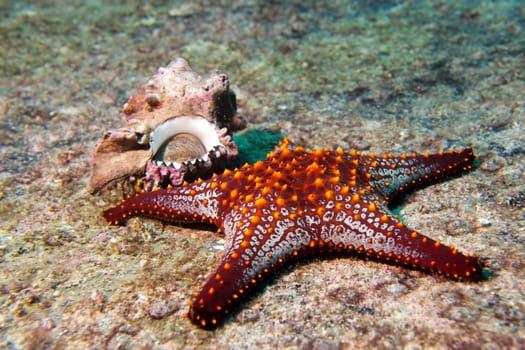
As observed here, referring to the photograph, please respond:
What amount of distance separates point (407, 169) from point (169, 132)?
2833mm

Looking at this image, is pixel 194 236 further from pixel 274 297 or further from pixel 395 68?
pixel 395 68

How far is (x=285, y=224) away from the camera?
339cm

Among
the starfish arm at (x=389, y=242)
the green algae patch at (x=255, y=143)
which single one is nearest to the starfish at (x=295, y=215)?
the starfish arm at (x=389, y=242)

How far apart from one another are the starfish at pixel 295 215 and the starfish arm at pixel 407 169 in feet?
0.04

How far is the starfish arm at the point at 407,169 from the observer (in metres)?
4.00

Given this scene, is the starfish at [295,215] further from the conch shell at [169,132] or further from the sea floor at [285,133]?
the conch shell at [169,132]

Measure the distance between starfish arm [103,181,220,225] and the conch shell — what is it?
344mm

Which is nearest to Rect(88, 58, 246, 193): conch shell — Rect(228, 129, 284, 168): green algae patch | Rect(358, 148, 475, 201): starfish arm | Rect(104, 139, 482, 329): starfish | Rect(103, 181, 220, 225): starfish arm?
Rect(103, 181, 220, 225): starfish arm

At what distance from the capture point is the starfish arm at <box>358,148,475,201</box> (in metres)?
4.00

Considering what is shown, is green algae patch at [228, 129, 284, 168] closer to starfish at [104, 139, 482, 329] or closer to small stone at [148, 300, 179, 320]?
starfish at [104, 139, 482, 329]

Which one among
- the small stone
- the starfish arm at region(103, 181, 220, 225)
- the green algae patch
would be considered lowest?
the small stone

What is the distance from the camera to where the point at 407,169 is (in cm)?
421

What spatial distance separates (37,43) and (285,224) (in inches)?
322

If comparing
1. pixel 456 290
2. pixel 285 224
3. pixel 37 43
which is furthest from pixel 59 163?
pixel 456 290
